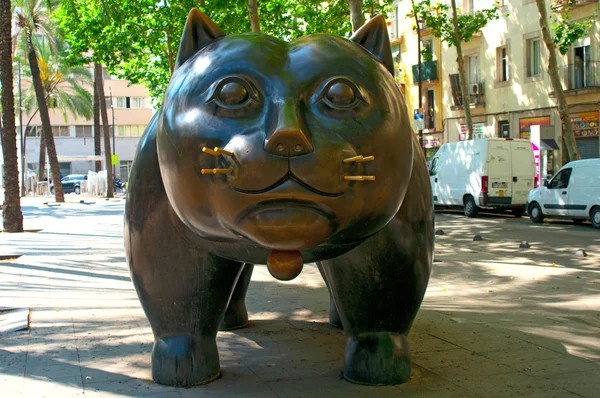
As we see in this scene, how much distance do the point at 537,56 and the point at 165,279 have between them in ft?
88.2

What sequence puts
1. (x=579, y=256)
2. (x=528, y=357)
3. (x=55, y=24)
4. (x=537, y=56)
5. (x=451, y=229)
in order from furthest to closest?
1. (x=55, y=24)
2. (x=537, y=56)
3. (x=451, y=229)
4. (x=579, y=256)
5. (x=528, y=357)

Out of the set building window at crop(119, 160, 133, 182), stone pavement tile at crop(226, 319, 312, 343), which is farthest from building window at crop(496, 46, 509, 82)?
building window at crop(119, 160, 133, 182)

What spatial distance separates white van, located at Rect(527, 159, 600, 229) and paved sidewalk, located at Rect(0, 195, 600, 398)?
725 centimetres

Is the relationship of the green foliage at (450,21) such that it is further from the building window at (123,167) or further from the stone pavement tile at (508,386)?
the building window at (123,167)

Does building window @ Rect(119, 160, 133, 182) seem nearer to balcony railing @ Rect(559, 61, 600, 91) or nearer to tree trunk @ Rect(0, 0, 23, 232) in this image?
balcony railing @ Rect(559, 61, 600, 91)

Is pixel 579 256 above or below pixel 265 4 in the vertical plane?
below

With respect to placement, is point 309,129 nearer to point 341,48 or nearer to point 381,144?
point 381,144

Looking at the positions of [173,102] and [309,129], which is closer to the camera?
[309,129]

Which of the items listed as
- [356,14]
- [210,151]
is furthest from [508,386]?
[356,14]

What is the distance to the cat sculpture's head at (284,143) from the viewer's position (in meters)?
2.61

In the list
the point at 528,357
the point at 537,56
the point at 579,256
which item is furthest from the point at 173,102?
the point at 537,56

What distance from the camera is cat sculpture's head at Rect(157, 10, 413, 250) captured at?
2.61m

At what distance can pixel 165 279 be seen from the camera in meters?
3.60

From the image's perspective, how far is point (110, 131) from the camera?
6550 centimetres
